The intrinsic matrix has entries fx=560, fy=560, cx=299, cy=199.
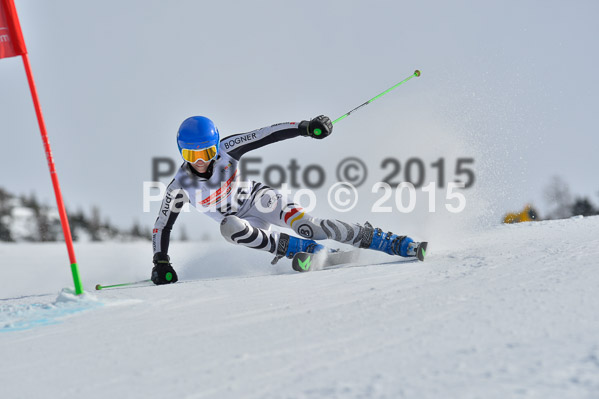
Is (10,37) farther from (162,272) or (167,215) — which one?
(162,272)

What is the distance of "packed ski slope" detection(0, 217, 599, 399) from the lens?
164 cm

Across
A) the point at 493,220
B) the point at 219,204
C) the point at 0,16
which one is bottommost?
the point at 493,220

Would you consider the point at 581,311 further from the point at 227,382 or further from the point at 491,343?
the point at 227,382

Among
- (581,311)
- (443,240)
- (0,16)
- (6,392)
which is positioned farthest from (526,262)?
(0,16)

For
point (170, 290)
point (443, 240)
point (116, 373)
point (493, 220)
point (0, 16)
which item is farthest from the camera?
point (493, 220)

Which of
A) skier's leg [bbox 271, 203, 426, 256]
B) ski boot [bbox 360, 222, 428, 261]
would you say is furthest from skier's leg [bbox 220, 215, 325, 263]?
ski boot [bbox 360, 222, 428, 261]

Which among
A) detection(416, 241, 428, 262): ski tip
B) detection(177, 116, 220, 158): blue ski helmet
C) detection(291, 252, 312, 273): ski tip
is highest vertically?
detection(177, 116, 220, 158): blue ski helmet

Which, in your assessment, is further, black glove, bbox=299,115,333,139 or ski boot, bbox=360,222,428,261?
black glove, bbox=299,115,333,139

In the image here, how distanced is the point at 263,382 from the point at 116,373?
59 cm

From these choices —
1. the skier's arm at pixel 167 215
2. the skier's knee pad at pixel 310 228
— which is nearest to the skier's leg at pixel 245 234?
the skier's knee pad at pixel 310 228

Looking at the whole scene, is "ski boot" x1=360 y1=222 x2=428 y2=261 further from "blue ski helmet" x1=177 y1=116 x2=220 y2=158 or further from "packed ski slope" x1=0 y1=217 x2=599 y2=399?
"blue ski helmet" x1=177 y1=116 x2=220 y2=158

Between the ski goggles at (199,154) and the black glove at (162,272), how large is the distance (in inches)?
33.5

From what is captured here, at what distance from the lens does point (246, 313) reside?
2609 mm

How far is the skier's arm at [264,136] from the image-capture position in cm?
444
